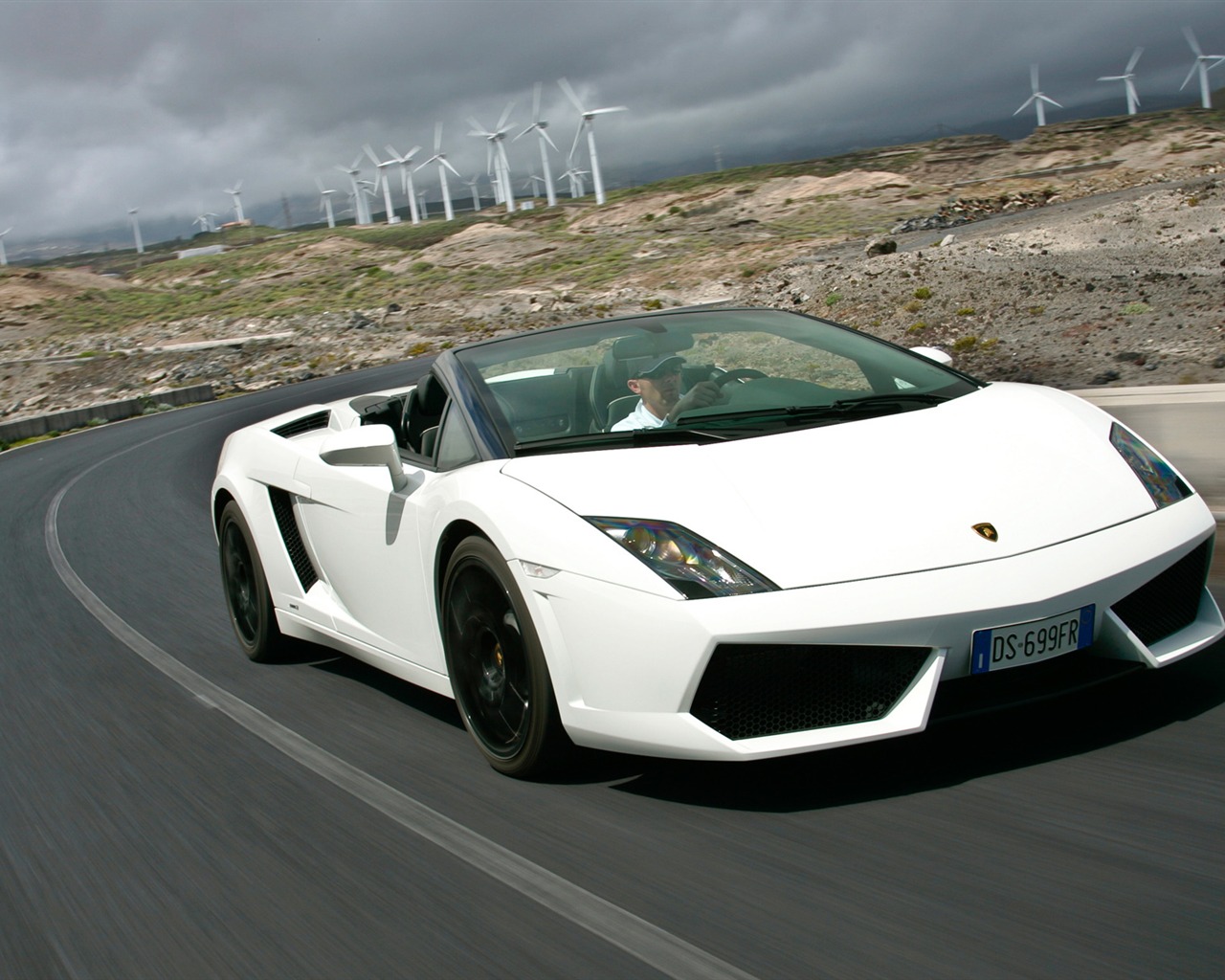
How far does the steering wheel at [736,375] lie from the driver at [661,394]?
5cm

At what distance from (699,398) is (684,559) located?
3.63ft

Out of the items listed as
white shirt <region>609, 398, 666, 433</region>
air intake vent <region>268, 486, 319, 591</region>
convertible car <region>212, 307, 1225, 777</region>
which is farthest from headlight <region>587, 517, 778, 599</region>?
air intake vent <region>268, 486, 319, 591</region>

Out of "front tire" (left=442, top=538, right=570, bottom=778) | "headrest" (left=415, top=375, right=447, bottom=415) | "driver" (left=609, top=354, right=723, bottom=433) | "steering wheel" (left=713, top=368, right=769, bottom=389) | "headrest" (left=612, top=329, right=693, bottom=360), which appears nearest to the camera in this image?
"front tire" (left=442, top=538, right=570, bottom=778)

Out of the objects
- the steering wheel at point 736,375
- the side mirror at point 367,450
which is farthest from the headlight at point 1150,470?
the side mirror at point 367,450

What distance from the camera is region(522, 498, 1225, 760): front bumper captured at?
3199mm

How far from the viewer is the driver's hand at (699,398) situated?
4285mm

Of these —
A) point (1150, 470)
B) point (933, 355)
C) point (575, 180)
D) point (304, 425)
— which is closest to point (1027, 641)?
point (1150, 470)

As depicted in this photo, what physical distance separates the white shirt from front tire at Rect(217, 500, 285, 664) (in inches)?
81.3

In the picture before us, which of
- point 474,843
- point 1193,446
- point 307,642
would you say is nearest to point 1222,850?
point 474,843

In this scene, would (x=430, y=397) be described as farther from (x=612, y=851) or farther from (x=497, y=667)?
(x=612, y=851)

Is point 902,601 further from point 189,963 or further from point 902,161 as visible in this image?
point 902,161

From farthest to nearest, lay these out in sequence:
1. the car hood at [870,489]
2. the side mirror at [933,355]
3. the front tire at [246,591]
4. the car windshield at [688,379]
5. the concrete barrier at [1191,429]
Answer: the concrete barrier at [1191,429], the front tire at [246,591], the side mirror at [933,355], the car windshield at [688,379], the car hood at [870,489]

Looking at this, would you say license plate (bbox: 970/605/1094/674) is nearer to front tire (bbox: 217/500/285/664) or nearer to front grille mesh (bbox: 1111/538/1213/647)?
front grille mesh (bbox: 1111/538/1213/647)

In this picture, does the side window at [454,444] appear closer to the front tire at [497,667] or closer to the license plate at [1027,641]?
the front tire at [497,667]
